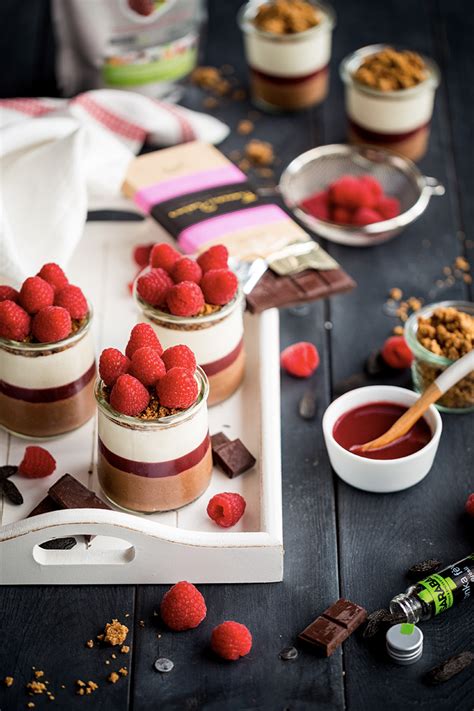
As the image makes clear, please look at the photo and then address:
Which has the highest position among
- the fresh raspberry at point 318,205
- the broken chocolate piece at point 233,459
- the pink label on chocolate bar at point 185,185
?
the pink label on chocolate bar at point 185,185

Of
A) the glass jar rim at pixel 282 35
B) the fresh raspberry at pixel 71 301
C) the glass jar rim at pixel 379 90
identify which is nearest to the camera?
the fresh raspberry at pixel 71 301

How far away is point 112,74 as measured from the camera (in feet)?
8.20

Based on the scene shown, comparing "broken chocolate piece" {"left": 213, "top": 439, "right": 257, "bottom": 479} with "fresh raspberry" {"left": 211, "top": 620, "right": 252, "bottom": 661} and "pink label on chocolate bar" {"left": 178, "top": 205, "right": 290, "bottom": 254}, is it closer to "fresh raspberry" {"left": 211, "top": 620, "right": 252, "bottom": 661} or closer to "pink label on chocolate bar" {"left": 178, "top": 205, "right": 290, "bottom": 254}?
"fresh raspberry" {"left": 211, "top": 620, "right": 252, "bottom": 661}

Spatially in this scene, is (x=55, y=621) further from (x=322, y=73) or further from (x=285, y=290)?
(x=322, y=73)

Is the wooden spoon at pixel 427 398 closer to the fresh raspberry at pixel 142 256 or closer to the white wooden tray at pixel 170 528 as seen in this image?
the white wooden tray at pixel 170 528

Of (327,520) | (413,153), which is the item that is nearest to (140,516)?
(327,520)

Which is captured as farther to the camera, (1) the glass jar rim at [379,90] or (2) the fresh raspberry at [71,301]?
(1) the glass jar rim at [379,90]

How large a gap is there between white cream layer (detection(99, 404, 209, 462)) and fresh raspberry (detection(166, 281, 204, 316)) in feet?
0.58

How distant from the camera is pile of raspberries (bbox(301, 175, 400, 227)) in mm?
2201

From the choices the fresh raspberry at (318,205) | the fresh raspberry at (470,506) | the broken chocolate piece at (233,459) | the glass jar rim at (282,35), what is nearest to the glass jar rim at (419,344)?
the fresh raspberry at (470,506)

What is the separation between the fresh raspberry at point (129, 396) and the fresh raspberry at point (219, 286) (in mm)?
246

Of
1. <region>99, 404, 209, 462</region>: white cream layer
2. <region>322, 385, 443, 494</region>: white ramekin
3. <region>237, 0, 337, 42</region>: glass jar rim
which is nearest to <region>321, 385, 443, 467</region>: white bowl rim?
<region>322, 385, 443, 494</region>: white ramekin

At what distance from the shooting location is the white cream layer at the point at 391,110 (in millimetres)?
2326

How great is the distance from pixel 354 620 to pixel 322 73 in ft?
4.73
